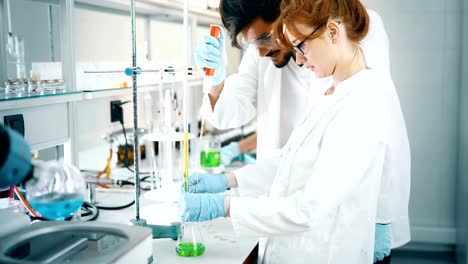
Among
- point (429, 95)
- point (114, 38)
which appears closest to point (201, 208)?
point (429, 95)

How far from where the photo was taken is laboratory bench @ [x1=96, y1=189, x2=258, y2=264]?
4.24 ft

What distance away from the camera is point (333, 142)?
1.23 meters

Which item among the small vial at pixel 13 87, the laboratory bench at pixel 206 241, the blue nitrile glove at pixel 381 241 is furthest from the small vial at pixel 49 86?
the blue nitrile glove at pixel 381 241

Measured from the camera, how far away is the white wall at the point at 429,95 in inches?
97.5

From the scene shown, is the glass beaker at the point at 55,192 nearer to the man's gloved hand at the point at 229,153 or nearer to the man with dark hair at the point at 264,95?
the man with dark hair at the point at 264,95

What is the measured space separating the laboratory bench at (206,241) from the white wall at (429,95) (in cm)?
138

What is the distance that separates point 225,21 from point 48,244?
117cm

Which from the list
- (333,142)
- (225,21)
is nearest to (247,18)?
(225,21)

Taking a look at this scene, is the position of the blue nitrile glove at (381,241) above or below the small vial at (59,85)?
below

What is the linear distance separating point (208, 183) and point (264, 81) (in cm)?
64

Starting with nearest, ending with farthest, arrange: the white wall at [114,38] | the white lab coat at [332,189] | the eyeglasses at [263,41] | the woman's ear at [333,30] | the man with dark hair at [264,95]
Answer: the white lab coat at [332,189]
the woman's ear at [333,30]
the eyeglasses at [263,41]
the man with dark hair at [264,95]
the white wall at [114,38]

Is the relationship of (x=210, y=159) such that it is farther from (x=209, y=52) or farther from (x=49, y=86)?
(x=49, y=86)

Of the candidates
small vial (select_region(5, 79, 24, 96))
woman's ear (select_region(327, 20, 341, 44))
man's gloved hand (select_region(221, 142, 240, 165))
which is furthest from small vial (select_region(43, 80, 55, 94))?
man's gloved hand (select_region(221, 142, 240, 165))

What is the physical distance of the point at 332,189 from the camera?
1202 millimetres
